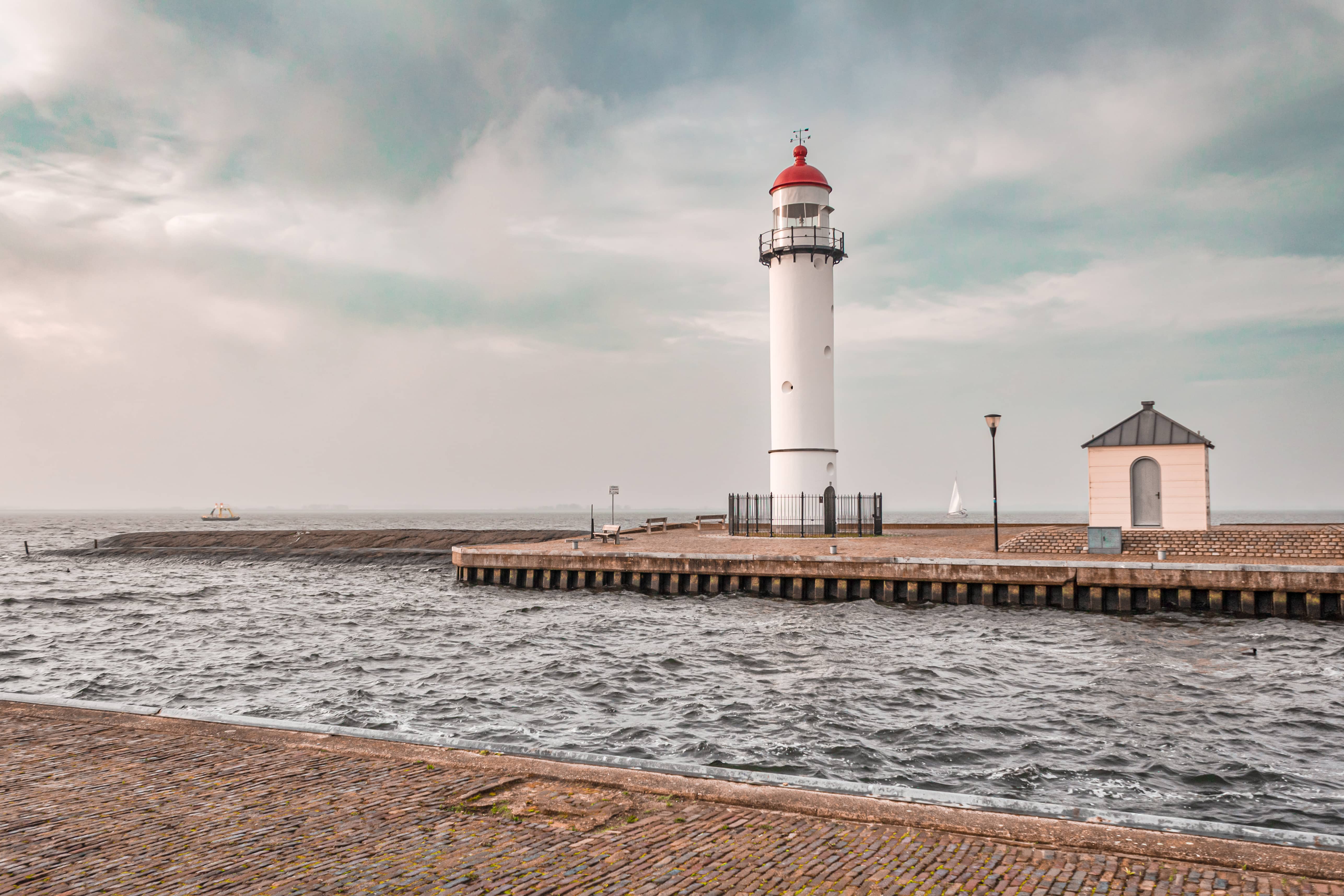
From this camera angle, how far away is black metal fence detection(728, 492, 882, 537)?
1344 inches

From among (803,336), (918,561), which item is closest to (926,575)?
(918,561)

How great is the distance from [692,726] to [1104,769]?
4692 mm

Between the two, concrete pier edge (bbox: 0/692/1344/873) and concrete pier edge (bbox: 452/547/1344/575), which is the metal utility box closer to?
concrete pier edge (bbox: 452/547/1344/575)

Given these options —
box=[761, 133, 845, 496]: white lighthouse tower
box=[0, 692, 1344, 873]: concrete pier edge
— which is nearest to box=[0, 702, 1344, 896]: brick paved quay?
box=[0, 692, 1344, 873]: concrete pier edge

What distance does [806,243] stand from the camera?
3453 cm

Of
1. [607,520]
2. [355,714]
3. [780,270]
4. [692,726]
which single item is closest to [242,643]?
[355,714]

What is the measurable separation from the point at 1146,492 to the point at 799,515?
1287cm

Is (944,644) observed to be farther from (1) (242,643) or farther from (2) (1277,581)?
(1) (242,643)

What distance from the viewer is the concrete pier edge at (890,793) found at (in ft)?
17.7

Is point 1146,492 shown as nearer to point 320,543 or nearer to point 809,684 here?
point 809,684

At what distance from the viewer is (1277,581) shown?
752 inches

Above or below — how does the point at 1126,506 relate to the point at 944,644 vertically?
above

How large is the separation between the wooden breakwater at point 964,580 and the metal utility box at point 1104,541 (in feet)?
6.85

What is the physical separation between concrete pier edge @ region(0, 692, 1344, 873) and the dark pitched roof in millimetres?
19824
